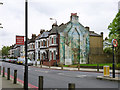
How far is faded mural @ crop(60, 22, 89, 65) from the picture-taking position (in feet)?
134

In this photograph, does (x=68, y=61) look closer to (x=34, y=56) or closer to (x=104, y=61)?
(x=104, y=61)

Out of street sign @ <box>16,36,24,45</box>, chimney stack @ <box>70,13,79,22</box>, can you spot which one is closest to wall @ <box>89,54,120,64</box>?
chimney stack @ <box>70,13,79,22</box>

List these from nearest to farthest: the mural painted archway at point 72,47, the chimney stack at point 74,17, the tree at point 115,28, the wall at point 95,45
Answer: the tree at point 115,28 < the mural painted archway at point 72,47 < the chimney stack at point 74,17 < the wall at point 95,45

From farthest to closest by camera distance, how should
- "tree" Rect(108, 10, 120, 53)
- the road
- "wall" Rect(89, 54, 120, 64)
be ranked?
"wall" Rect(89, 54, 120, 64) → "tree" Rect(108, 10, 120, 53) → the road

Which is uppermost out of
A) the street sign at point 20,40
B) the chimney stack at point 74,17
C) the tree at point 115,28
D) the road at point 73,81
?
the chimney stack at point 74,17

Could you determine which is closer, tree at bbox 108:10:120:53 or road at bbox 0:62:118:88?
road at bbox 0:62:118:88

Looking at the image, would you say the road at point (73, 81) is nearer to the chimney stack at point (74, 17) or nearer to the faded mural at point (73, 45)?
the faded mural at point (73, 45)

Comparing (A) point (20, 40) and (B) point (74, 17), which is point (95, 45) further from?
(A) point (20, 40)

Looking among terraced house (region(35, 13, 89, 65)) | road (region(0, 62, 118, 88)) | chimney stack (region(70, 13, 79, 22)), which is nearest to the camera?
road (region(0, 62, 118, 88))

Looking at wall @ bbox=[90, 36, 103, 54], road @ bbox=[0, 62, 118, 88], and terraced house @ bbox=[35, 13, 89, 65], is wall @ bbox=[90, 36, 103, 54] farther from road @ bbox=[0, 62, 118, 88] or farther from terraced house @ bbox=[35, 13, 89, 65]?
road @ bbox=[0, 62, 118, 88]

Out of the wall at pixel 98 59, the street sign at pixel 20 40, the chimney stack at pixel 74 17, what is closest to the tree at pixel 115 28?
the wall at pixel 98 59

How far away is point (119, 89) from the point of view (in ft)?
31.4

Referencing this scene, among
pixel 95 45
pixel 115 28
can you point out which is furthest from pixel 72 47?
pixel 115 28

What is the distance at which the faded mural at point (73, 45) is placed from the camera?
40969 millimetres
